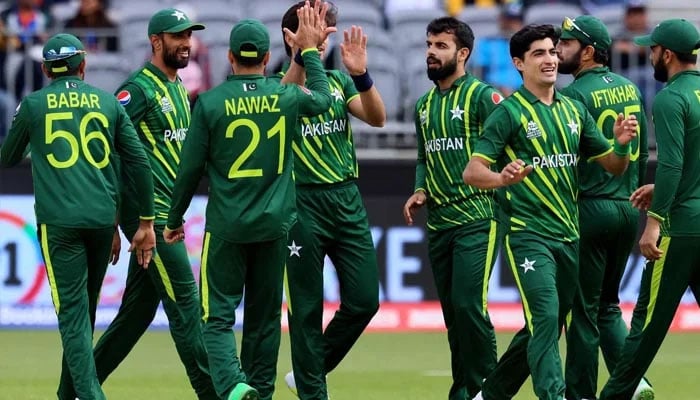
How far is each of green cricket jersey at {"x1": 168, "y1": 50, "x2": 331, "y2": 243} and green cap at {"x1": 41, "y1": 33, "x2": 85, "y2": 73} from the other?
852 millimetres

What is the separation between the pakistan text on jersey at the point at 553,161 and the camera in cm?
930

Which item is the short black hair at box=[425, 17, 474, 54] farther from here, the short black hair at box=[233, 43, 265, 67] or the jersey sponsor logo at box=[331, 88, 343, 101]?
the short black hair at box=[233, 43, 265, 67]

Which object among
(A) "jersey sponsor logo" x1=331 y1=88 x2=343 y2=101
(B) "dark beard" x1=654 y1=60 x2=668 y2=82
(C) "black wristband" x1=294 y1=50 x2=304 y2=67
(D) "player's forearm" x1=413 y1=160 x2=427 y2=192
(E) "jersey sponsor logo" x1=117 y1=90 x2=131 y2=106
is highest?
(C) "black wristband" x1=294 y1=50 x2=304 y2=67

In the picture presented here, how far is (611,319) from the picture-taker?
10.8 meters

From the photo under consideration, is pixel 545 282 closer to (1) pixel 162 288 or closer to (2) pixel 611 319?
(2) pixel 611 319

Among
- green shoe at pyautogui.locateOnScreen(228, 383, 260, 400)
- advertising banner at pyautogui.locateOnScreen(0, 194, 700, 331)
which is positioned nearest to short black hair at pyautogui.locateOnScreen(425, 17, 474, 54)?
green shoe at pyautogui.locateOnScreen(228, 383, 260, 400)

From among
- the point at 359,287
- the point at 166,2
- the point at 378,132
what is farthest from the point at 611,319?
the point at 166,2

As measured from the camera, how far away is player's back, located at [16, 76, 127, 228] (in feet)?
30.8

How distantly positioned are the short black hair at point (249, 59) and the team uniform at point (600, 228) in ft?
7.50

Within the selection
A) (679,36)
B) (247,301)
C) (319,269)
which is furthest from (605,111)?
(247,301)

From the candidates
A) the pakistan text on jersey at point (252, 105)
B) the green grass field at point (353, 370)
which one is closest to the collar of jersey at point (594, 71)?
the pakistan text on jersey at point (252, 105)

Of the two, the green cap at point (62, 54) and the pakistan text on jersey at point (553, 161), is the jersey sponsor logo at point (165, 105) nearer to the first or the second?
the green cap at point (62, 54)

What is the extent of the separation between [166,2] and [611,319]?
9.59 metres

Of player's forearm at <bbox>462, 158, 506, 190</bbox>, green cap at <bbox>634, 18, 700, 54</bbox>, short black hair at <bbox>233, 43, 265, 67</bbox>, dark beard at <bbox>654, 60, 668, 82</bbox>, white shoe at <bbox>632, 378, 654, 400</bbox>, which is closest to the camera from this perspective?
player's forearm at <bbox>462, 158, 506, 190</bbox>
